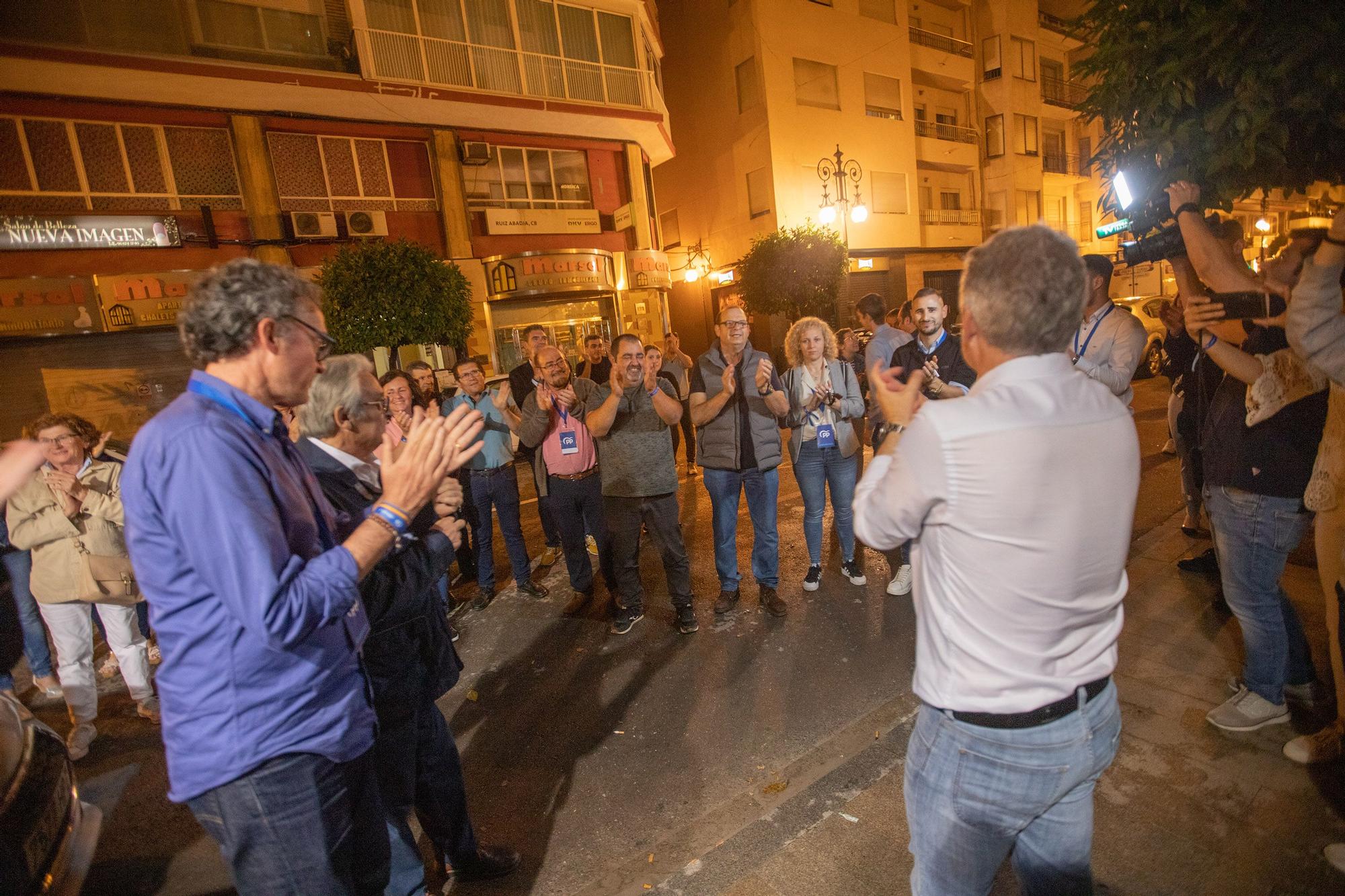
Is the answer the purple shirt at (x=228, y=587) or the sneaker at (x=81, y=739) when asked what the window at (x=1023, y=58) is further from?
the sneaker at (x=81, y=739)

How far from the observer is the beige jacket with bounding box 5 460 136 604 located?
12.4 feet

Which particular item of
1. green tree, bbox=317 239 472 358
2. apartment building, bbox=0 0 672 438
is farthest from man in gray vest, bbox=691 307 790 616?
apartment building, bbox=0 0 672 438

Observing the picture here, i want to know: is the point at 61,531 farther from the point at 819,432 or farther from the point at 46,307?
the point at 46,307

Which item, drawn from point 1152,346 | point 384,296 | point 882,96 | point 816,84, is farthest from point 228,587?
point 882,96

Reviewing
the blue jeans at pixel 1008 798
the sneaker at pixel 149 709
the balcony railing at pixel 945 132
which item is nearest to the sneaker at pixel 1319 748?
the blue jeans at pixel 1008 798

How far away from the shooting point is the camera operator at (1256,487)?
2.72m

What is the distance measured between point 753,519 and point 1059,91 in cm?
3312

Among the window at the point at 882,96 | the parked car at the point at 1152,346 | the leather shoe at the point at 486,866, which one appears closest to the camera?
the leather shoe at the point at 486,866

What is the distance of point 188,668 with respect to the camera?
1509 millimetres

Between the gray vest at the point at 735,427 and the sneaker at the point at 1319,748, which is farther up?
the gray vest at the point at 735,427

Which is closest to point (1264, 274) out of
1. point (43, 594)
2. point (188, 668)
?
point (188, 668)

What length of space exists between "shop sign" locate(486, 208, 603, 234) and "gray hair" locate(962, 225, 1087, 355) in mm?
16788

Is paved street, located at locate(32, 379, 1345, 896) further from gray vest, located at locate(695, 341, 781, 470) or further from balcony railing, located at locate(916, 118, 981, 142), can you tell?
balcony railing, located at locate(916, 118, 981, 142)

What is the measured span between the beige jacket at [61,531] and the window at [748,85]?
70.5 feet
